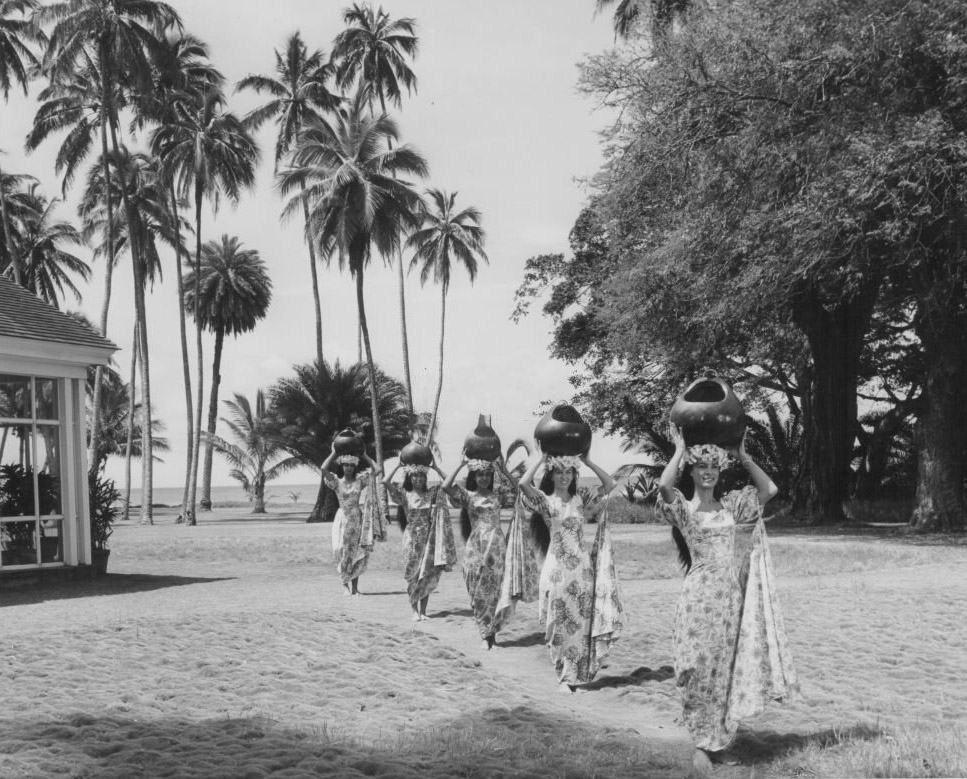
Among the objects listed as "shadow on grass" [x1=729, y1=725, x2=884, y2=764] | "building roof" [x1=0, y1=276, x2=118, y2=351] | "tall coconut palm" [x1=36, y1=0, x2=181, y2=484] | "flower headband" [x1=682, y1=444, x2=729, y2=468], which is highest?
"tall coconut palm" [x1=36, y1=0, x2=181, y2=484]

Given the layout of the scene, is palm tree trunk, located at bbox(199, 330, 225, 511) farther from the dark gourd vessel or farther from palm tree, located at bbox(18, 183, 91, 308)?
the dark gourd vessel

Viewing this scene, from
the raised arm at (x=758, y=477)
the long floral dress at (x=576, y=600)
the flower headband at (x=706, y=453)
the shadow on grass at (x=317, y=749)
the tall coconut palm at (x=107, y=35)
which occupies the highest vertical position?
the tall coconut palm at (x=107, y=35)

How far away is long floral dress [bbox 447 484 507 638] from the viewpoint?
9.93 metres

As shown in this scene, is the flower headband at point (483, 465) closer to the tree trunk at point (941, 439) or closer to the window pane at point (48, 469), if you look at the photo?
A: the window pane at point (48, 469)

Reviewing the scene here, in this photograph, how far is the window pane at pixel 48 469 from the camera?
1608cm

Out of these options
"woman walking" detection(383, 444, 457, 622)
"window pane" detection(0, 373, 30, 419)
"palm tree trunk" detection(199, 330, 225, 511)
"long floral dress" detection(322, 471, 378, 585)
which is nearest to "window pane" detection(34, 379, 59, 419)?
"window pane" detection(0, 373, 30, 419)

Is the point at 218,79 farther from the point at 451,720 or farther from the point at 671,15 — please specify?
the point at 451,720

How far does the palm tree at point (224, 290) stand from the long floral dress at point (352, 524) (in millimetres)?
42869

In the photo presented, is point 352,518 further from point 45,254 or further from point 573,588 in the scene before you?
point 45,254

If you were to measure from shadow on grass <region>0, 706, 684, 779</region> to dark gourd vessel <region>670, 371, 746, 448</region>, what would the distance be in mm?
1733

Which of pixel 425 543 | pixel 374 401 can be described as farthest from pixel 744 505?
pixel 374 401

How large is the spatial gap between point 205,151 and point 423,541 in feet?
109

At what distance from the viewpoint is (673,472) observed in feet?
19.6

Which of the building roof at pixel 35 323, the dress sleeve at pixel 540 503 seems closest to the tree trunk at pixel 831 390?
the building roof at pixel 35 323
